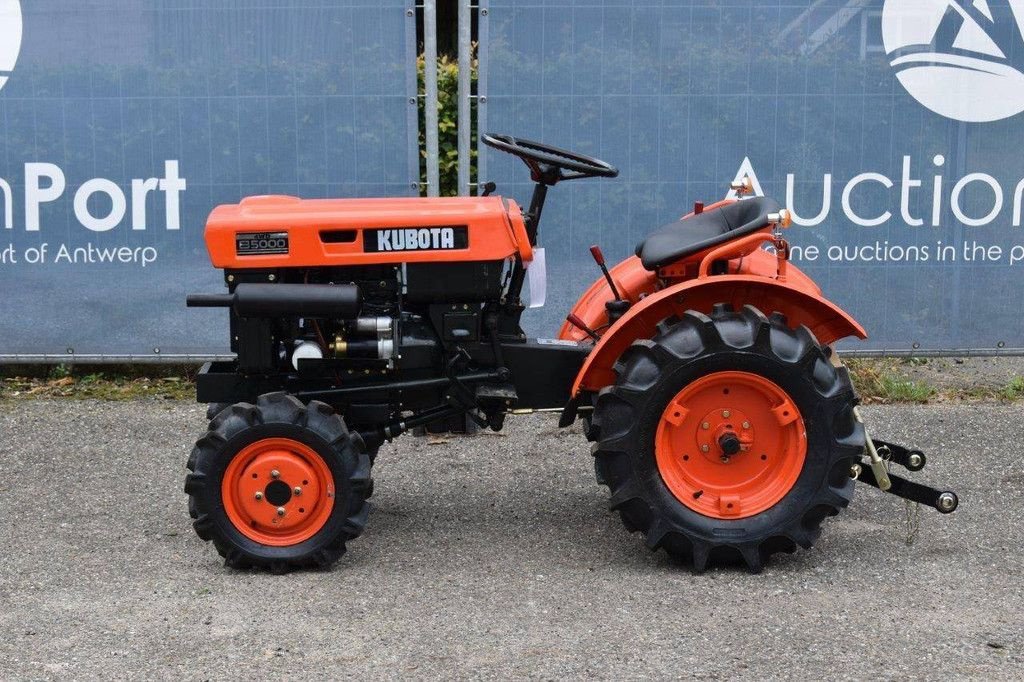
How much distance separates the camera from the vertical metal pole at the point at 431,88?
6.68 meters

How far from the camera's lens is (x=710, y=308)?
4777 millimetres

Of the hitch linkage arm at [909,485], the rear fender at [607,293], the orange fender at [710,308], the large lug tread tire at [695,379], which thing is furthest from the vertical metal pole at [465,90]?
the hitch linkage arm at [909,485]

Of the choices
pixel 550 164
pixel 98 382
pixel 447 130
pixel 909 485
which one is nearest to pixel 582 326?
pixel 550 164

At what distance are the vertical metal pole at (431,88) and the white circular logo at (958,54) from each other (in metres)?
2.35

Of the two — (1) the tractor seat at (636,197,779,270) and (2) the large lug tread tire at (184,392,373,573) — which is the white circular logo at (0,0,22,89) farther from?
(1) the tractor seat at (636,197,779,270)

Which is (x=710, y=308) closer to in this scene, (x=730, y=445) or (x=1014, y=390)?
(x=730, y=445)

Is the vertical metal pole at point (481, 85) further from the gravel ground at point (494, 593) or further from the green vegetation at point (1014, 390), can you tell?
the green vegetation at point (1014, 390)

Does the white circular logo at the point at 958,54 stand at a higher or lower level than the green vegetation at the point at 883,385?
higher

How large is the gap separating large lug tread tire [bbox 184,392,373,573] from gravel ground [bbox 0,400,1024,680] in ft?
0.30

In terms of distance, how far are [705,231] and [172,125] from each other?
3242mm

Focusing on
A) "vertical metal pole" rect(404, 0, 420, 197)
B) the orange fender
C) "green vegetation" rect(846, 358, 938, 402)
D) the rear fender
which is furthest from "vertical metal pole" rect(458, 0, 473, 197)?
"green vegetation" rect(846, 358, 938, 402)

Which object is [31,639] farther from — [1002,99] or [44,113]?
[1002,99]

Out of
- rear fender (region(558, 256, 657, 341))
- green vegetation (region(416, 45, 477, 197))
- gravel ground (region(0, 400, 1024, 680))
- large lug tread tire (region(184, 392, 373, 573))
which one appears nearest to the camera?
gravel ground (region(0, 400, 1024, 680))

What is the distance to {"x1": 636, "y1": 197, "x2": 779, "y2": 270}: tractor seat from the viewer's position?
4.68 meters
